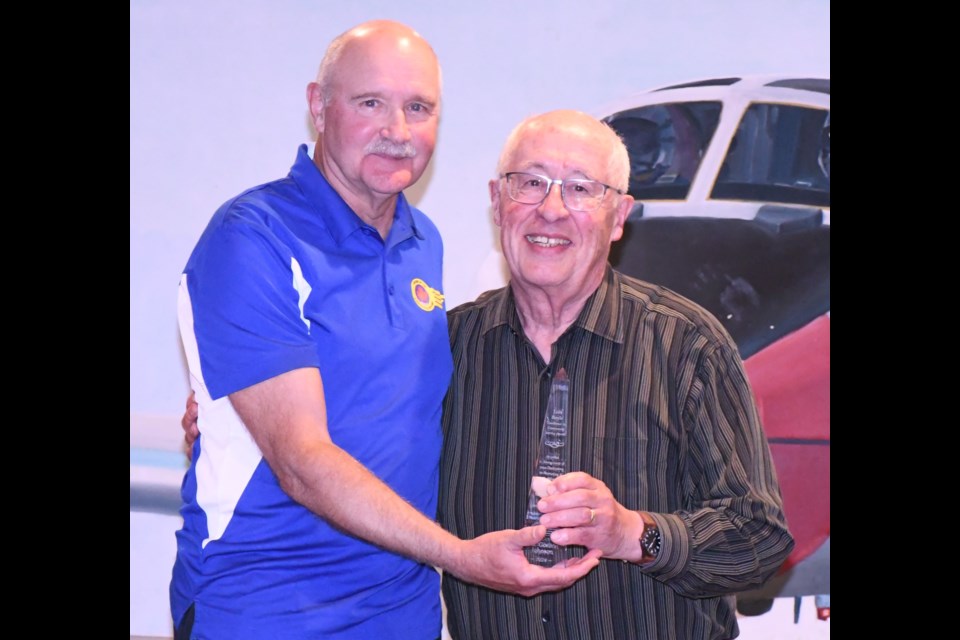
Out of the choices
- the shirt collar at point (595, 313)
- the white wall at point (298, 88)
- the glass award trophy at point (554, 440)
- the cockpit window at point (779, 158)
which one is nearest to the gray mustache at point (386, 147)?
the shirt collar at point (595, 313)

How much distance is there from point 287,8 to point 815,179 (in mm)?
1881

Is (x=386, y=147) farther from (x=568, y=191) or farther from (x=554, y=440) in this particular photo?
(x=554, y=440)

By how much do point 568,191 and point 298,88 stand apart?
1412mm

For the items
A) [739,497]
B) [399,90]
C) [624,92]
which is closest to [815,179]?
[624,92]

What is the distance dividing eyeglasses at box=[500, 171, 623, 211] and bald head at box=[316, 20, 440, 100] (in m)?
0.37

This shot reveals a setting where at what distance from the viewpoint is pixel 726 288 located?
3104 millimetres

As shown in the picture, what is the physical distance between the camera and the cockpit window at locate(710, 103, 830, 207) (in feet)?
10.1

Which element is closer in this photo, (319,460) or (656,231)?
(319,460)

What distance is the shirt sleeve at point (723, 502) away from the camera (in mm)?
2020

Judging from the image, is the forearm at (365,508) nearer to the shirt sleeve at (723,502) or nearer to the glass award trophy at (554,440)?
the glass award trophy at (554,440)

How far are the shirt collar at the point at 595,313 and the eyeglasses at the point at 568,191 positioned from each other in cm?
20

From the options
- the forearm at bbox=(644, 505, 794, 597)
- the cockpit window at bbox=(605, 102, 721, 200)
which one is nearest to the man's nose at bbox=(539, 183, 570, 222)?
the forearm at bbox=(644, 505, 794, 597)
